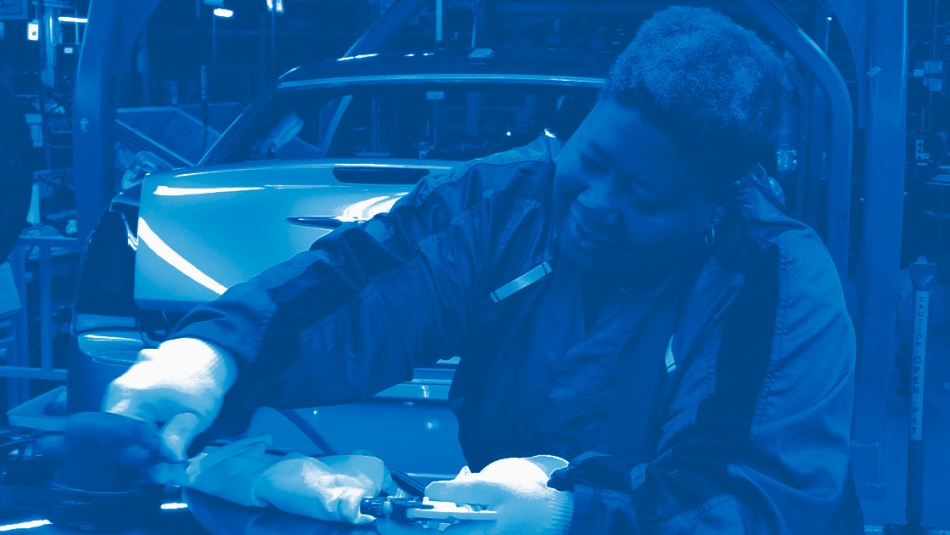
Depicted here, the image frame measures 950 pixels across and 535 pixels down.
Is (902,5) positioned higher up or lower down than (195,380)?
higher up

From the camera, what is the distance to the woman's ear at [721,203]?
125cm

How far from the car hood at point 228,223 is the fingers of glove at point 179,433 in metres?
1.18

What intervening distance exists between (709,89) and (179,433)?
0.77 meters

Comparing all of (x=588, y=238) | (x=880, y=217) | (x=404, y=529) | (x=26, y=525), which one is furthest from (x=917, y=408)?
(x=26, y=525)

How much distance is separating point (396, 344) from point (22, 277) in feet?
11.5

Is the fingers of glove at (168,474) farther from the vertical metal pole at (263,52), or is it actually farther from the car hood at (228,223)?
the vertical metal pole at (263,52)

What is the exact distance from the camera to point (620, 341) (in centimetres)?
128

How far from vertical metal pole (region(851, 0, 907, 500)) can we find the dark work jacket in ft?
4.80

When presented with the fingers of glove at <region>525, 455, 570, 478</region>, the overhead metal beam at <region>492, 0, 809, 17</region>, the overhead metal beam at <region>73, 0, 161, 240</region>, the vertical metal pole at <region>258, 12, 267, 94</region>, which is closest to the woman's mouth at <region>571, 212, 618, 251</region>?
the fingers of glove at <region>525, 455, 570, 478</region>

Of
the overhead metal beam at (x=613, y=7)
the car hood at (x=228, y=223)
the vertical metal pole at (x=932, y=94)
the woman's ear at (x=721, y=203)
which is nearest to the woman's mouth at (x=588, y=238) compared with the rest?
the woman's ear at (x=721, y=203)

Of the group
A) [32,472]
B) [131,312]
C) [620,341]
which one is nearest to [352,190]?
[131,312]

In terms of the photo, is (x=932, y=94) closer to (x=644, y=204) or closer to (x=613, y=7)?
(x=613, y=7)

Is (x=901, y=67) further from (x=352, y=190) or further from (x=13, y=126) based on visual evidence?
(x=13, y=126)

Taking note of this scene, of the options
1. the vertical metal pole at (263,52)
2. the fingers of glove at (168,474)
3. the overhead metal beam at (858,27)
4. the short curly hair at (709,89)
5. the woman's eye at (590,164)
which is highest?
the vertical metal pole at (263,52)
